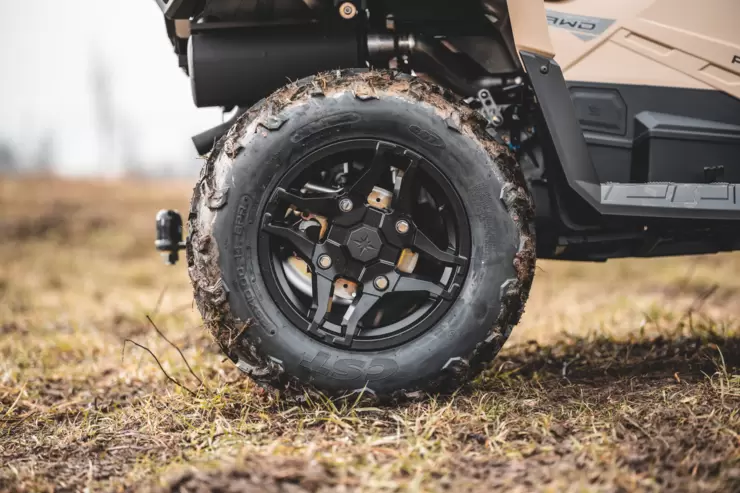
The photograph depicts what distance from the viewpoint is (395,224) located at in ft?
7.50

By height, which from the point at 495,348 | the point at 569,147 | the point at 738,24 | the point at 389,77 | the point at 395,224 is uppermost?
the point at 738,24

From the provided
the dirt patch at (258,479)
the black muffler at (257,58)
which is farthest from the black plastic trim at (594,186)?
the dirt patch at (258,479)

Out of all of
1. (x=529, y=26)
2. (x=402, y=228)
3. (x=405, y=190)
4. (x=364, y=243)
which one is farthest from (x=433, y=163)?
(x=529, y=26)

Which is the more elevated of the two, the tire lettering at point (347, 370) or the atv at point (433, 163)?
the atv at point (433, 163)

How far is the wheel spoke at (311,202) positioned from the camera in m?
2.24

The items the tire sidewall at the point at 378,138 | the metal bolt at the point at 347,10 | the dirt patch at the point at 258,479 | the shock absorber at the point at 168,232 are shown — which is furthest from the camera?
the shock absorber at the point at 168,232

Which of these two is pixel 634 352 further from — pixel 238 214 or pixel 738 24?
pixel 238 214

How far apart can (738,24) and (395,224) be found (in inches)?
58.2

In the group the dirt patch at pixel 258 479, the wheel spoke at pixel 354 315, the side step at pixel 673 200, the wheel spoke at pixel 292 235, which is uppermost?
the side step at pixel 673 200

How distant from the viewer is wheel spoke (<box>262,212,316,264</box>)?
2.25 m

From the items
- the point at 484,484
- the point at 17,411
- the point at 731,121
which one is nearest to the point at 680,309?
the point at 731,121

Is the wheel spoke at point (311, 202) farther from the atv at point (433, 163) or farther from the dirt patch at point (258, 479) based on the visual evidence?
the dirt patch at point (258, 479)

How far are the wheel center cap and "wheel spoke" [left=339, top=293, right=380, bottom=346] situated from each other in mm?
136

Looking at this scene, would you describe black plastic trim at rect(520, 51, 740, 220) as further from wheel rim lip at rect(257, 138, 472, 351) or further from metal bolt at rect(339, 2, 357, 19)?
metal bolt at rect(339, 2, 357, 19)
